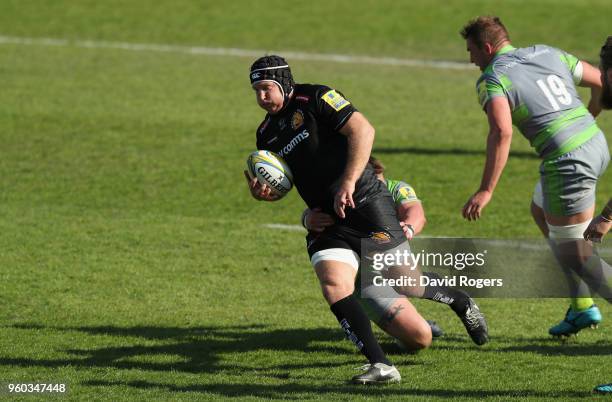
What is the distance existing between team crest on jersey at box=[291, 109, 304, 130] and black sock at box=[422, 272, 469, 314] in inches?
60.4

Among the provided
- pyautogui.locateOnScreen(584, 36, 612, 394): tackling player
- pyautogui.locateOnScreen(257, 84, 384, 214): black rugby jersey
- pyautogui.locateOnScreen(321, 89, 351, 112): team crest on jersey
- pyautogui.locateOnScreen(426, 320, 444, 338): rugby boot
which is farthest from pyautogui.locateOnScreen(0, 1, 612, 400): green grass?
pyautogui.locateOnScreen(321, 89, 351, 112): team crest on jersey

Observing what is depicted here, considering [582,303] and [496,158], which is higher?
[496,158]

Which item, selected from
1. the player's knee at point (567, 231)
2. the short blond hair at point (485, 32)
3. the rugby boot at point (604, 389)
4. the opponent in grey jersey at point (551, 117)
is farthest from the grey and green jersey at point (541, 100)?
the rugby boot at point (604, 389)

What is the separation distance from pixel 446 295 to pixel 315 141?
1.60 m

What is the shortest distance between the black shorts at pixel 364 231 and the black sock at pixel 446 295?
430 mm

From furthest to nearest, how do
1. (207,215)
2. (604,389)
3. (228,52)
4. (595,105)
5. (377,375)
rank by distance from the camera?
(228,52) → (207,215) → (595,105) → (377,375) → (604,389)

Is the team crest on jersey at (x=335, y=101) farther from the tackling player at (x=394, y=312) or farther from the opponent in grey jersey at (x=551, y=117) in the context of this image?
the opponent in grey jersey at (x=551, y=117)

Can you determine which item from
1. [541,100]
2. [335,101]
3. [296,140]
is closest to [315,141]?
[296,140]

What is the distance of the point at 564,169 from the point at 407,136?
1030 cm

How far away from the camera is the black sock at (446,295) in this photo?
8383mm

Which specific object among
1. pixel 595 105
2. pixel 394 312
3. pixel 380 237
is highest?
pixel 595 105

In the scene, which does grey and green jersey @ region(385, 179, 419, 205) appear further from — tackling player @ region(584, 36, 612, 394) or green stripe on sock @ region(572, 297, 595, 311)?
tackling player @ region(584, 36, 612, 394)

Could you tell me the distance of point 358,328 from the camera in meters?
7.51

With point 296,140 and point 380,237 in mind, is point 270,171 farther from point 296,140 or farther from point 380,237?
point 380,237
